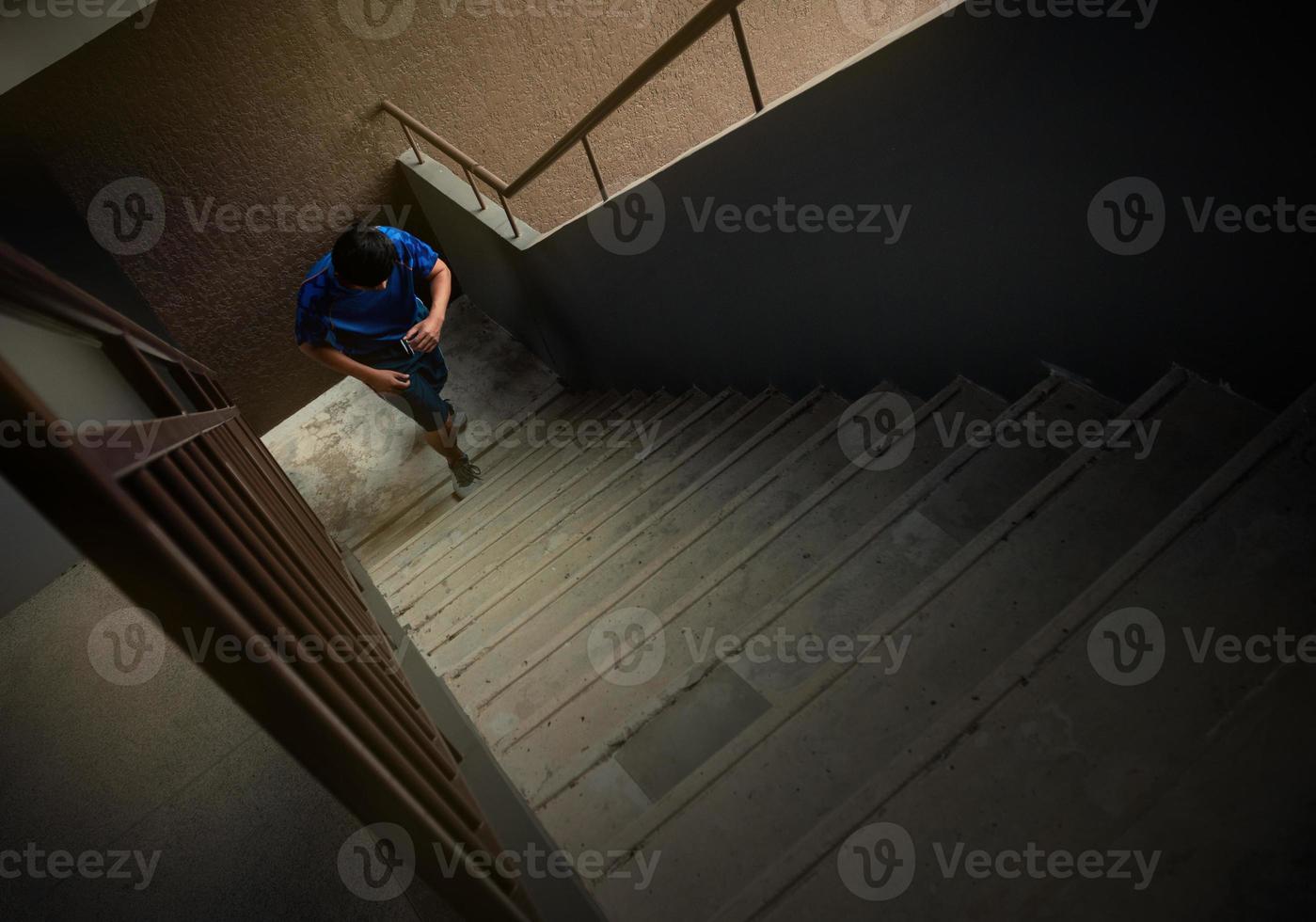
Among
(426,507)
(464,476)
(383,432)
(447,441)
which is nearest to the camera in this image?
(447,441)

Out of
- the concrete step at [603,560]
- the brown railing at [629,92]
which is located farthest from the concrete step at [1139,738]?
the brown railing at [629,92]

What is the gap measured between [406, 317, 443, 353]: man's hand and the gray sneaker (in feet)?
3.35

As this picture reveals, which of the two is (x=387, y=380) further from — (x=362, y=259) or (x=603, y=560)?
(x=603, y=560)

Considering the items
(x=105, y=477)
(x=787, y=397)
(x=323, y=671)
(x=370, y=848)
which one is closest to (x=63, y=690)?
(x=370, y=848)

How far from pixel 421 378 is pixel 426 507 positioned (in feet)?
3.31

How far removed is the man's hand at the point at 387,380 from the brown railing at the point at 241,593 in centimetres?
176

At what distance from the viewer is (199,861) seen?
2.11 metres

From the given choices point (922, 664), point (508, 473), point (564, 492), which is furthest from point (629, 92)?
point (508, 473)

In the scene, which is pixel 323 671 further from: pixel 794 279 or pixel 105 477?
pixel 794 279

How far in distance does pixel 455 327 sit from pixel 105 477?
500cm

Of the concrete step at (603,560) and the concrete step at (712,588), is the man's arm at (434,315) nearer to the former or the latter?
the concrete step at (603,560)

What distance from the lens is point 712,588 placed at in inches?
98.0

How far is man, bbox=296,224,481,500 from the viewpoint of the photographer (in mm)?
3500

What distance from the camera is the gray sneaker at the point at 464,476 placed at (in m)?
4.80
